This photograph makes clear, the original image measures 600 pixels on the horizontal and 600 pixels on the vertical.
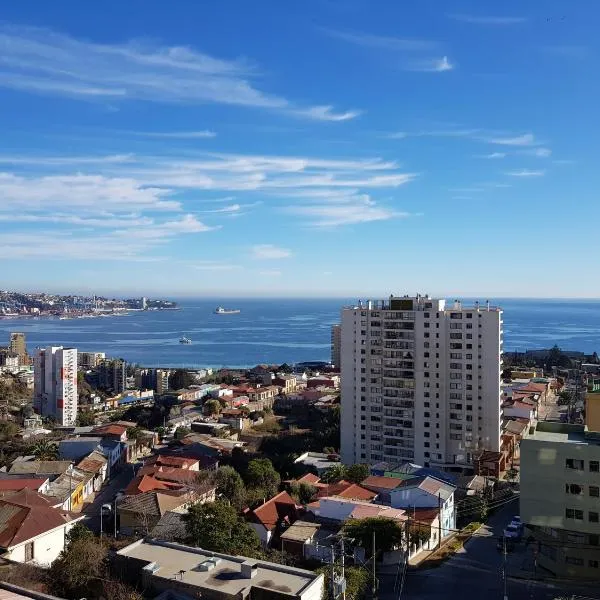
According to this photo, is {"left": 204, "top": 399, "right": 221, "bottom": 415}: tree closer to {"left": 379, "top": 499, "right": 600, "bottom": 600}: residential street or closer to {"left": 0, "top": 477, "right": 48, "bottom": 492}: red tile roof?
{"left": 0, "top": 477, "right": 48, "bottom": 492}: red tile roof

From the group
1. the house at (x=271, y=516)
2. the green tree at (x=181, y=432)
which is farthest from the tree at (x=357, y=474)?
the green tree at (x=181, y=432)

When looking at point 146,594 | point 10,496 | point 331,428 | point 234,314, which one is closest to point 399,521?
point 146,594

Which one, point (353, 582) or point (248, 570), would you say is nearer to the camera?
point (248, 570)

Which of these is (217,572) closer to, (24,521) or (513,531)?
(24,521)

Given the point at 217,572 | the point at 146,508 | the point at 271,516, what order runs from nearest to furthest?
the point at 217,572
the point at 271,516
the point at 146,508

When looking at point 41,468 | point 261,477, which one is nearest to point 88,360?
point 41,468

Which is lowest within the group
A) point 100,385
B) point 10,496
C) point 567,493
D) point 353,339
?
point 100,385

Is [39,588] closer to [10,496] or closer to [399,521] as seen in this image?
[10,496]
